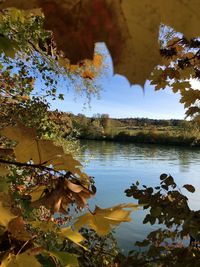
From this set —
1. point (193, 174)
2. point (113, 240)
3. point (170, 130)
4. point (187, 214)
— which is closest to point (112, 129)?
point (170, 130)

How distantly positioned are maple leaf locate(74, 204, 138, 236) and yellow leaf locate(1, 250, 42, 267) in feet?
0.34

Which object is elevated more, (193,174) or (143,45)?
(143,45)

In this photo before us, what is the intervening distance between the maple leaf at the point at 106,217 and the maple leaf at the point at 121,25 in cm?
39

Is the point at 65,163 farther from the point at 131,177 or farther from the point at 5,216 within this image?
the point at 131,177

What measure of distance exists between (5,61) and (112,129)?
36.0 metres

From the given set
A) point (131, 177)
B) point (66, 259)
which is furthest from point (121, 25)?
point (131, 177)

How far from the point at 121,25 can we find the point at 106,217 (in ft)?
1.39

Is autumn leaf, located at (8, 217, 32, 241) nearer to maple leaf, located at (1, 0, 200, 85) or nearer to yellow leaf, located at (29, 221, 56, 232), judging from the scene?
yellow leaf, located at (29, 221, 56, 232)

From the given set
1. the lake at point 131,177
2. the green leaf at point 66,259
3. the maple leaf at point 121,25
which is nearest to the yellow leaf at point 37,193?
the green leaf at point 66,259

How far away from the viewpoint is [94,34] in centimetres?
24

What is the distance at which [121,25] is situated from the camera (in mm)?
228

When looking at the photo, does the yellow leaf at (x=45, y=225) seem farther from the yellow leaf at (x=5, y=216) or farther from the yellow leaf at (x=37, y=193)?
the yellow leaf at (x=5, y=216)

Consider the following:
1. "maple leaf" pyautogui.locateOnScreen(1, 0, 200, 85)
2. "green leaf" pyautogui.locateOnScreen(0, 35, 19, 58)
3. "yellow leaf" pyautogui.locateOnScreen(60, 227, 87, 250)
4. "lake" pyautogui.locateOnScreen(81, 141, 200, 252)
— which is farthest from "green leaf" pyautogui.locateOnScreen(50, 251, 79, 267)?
"lake" pyautogui.locateOnScreen(81, 141, 200, 252)

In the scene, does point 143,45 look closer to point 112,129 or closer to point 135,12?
point 135,12
